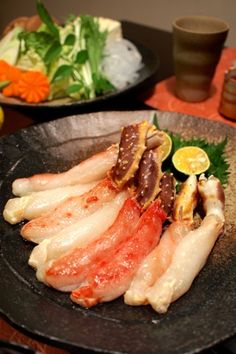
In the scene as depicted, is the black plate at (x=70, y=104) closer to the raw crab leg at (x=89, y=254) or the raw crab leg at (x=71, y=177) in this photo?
the raw crab leg at (x=71, y=177)

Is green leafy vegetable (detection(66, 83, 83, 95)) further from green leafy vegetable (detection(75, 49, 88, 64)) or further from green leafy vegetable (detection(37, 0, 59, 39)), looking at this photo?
green leafy vegetable (detection(37, 0, 59, 39))

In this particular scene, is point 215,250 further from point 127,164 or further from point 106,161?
point 106,161

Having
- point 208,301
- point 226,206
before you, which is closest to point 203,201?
point 226,206

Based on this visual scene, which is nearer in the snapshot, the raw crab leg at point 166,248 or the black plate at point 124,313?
the black plate at point 124,313

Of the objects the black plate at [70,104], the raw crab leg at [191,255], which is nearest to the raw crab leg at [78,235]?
the raw crab leg at [191,255]

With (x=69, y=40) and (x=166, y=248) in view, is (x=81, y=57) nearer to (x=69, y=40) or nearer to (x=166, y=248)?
(x=69, y=40)

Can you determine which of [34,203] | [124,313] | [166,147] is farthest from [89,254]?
[166,147]
